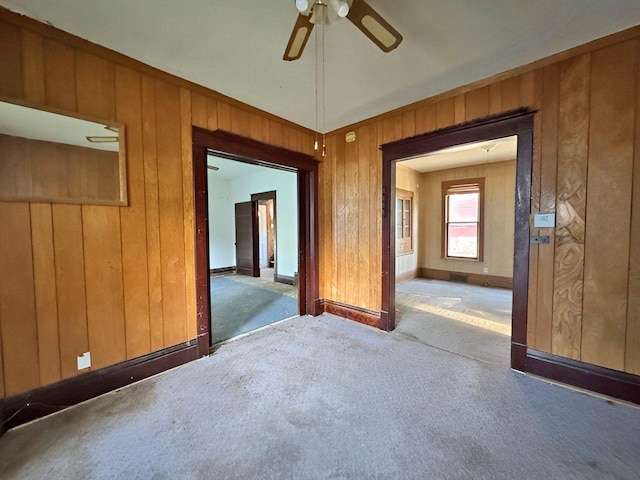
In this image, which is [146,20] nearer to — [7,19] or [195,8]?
[195,8]

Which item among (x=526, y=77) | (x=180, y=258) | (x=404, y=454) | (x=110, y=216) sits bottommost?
(x=404, y=454)

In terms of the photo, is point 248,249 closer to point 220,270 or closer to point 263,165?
point 220,270

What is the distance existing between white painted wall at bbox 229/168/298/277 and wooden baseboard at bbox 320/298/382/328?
193 cm

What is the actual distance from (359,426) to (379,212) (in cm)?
214

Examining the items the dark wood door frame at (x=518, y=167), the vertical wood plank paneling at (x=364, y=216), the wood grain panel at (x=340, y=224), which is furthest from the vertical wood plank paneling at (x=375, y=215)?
the dark wood door frame at (x=518, y=167)

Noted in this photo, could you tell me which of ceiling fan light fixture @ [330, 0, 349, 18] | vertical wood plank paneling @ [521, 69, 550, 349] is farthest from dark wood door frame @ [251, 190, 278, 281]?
ceiling fan light fixture @ [330, 0, 349, 18]

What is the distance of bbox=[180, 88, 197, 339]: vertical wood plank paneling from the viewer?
2227 mm

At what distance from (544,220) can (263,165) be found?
280 centimetres

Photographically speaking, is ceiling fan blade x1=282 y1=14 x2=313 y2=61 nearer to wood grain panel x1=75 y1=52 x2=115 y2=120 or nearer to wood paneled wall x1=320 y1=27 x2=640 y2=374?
wood grain panel x1=75 y1=52 x2=115 y2=120

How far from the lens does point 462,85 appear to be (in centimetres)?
229

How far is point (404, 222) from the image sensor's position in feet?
18.5

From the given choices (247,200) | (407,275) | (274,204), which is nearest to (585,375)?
(407,275)

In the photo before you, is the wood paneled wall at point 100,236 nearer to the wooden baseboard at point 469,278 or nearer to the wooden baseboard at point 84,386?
the wooden baseboard at point 84,386

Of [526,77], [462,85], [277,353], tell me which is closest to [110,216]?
[277,353]
